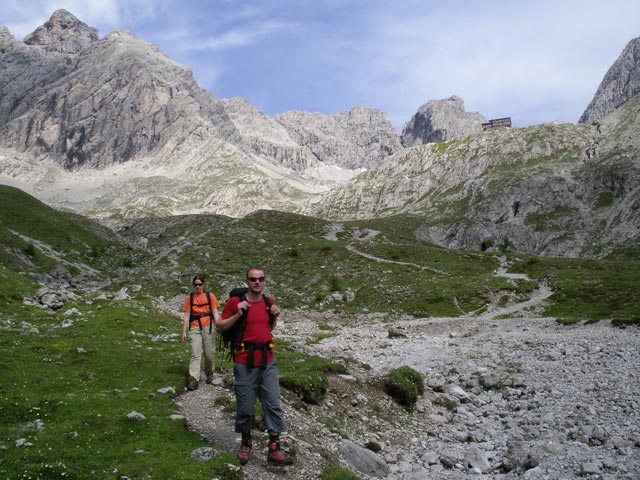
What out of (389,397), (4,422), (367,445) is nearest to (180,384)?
(4,422)

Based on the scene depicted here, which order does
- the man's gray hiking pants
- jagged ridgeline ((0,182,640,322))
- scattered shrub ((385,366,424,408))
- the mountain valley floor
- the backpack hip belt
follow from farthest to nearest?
jagged ridgeline ((0,182,640,322)) → scattered shrub ((385,366,424,408)) → the mountain valley floor → the backpack hip belt → the man's gray hiking pants

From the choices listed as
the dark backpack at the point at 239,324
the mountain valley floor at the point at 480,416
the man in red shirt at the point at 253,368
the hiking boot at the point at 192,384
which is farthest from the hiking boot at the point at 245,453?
the hiking boot at the point at 192,384

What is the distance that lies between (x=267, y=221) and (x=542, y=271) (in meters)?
82.0

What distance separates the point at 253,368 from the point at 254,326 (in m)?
1.18

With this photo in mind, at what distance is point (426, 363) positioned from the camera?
3103 cm

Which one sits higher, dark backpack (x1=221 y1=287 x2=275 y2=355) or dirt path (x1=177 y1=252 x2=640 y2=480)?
dark backpack (x1=221 y1=287 x2=275 y2=355)

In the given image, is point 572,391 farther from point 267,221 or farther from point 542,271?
point 267,221

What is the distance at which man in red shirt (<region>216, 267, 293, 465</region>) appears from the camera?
12.1 metres

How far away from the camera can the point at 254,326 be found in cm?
1243

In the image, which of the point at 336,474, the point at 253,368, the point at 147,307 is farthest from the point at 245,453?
the point at 147,307

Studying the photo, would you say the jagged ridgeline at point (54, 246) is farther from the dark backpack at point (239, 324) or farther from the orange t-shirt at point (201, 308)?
the dark backpack at point (239, 324)

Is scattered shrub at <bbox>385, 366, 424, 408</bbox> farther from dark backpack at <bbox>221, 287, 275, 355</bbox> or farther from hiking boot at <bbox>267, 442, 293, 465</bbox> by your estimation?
dark backpack at <bbox>221, 287, 275, 355</bbox>

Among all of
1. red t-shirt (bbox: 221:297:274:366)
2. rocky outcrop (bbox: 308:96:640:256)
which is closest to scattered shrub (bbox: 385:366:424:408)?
red t-shirt (bbox: 221:297:274:366)

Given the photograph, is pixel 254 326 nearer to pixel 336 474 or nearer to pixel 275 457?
pixel 275 457
